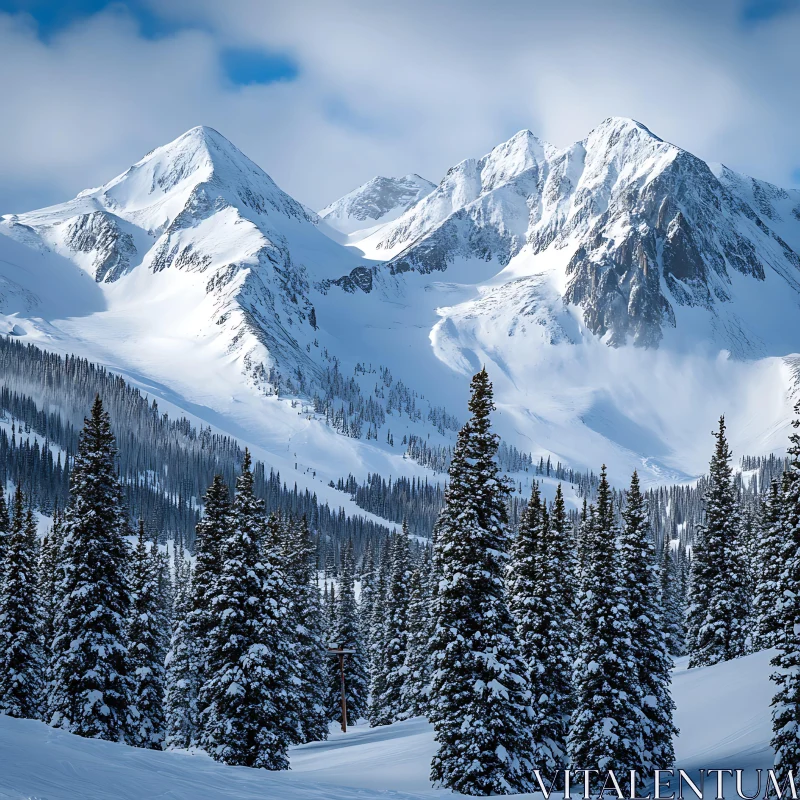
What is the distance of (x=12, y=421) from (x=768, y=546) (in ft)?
614

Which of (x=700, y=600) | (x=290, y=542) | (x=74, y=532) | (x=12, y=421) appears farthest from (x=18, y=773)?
(x=12, y=421)

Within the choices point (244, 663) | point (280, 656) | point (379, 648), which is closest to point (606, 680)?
point (280, 656)

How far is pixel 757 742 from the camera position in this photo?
29922mm

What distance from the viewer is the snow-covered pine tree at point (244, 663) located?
32344 millimetres

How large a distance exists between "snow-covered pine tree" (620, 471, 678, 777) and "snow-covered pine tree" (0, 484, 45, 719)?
28259 millimetres

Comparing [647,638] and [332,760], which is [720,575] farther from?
[332,760]

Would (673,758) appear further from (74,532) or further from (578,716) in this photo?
(74,532)

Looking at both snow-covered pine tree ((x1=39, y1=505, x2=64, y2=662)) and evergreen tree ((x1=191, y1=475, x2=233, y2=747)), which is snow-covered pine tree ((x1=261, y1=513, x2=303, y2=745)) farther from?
snow-covered pine tree ((x1=39, y1=505, x2=64, y2=662))

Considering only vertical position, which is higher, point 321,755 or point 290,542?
point 290,542

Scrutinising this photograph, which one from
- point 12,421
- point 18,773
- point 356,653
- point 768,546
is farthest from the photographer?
point 12,421

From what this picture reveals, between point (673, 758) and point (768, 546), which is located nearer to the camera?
point (673, 758)

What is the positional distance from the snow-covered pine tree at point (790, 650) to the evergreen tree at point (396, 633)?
34.4m

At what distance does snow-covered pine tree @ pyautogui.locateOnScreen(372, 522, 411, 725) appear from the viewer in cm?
5834

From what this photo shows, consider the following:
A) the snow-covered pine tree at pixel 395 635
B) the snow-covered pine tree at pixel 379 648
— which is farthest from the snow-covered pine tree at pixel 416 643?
the snow-covered pine tree at pixel 379 648
